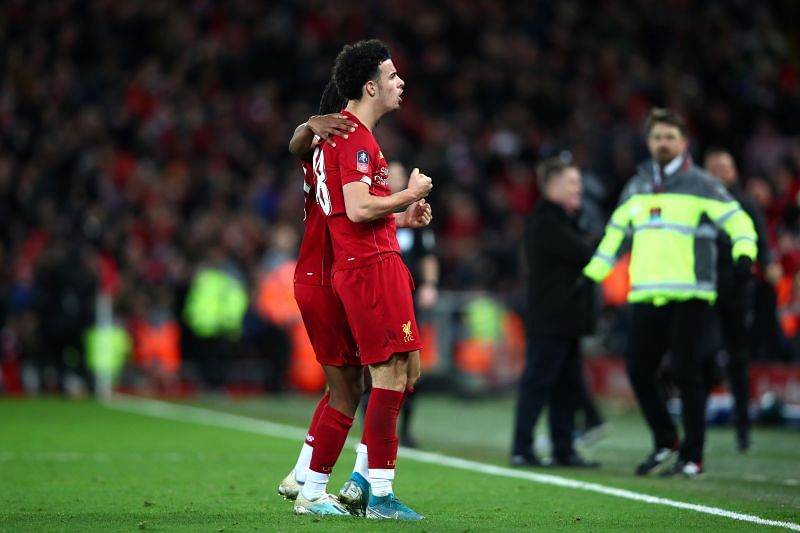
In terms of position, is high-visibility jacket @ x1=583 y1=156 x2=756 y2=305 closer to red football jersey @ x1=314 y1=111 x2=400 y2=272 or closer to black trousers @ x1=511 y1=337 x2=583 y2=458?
black trousers @ x1=511 y1=337 x2=583 y2=458

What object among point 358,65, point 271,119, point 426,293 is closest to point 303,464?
point 358,65

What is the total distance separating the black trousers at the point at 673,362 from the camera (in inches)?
361

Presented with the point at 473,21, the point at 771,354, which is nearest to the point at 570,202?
the point at 771,354

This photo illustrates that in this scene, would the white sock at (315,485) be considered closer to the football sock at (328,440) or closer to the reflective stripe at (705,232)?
the football sock at (328,440)

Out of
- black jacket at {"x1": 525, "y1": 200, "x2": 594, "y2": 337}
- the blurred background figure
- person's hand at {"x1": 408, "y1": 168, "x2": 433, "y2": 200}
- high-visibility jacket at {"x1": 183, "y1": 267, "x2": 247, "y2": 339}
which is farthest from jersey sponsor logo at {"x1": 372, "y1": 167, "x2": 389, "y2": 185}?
high-visibility jacket at {"x1": 183, "y1": 267, "x2": 247, "y2": 339}

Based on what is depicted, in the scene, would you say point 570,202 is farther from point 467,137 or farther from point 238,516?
point 467,137

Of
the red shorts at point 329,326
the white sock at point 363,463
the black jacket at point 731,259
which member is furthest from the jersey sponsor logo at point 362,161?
the black jacket at point 731,259

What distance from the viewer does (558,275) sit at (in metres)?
9.91

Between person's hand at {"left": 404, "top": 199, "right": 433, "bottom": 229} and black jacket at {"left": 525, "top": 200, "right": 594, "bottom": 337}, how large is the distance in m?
3.02

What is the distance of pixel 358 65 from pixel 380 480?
195 centimetres

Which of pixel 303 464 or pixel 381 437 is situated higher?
pixel 381 437

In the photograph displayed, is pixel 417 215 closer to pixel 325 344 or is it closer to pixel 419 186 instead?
pixel 419 186

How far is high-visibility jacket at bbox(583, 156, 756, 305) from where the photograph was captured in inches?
359

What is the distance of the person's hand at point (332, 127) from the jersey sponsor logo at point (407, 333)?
910 millimetres
